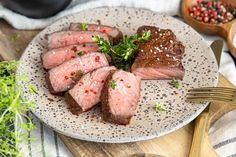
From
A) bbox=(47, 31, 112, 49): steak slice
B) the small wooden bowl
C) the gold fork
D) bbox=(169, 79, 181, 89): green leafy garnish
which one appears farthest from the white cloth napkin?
bbox=(47, 31, 112, 49): steak slice

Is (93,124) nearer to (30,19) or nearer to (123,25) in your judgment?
(123,25)

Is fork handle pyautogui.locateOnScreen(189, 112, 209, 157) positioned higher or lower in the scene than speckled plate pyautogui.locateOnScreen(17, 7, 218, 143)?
lower

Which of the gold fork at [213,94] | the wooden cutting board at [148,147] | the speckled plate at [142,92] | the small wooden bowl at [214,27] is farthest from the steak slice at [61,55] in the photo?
the small wooden bowl at [214,27]

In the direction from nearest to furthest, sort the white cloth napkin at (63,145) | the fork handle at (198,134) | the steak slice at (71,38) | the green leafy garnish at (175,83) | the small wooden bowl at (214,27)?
1. the fork handle at (198,134)
2. the white cloth napkin at (63,145)
3. the green leafy garnish at (175,83)
4. the steak slice at (71,38)
5. the small wooden bowl at (214,27)

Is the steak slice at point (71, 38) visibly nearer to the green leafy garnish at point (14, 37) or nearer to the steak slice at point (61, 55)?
the steak slice at point (61, 55)

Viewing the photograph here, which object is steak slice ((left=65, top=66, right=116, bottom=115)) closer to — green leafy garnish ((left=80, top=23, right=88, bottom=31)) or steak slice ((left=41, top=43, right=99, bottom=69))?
steak slice ((left=41, top=43, right=99, bottom=69))

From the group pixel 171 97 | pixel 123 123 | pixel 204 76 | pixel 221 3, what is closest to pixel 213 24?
pixel 221 3
